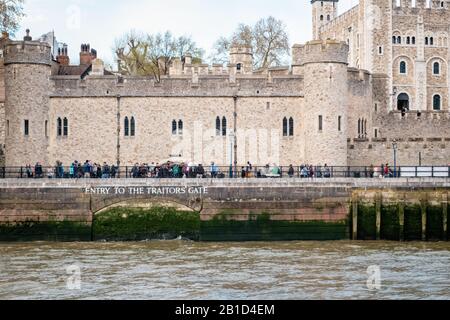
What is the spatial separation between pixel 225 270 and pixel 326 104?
20.5 m

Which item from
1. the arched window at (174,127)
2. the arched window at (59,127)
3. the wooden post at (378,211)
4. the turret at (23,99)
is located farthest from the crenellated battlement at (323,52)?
the turret at (23,99)

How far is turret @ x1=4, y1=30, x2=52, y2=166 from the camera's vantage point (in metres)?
52.2

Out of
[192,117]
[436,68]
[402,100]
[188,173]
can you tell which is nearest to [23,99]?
[192,117]

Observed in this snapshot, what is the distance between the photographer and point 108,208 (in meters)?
44.5

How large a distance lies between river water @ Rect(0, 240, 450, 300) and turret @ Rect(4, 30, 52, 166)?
10.6m

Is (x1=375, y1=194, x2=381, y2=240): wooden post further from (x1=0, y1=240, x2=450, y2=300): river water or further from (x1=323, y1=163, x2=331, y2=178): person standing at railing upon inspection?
(x1=323, y1=163, x2=331, y2=178): person standing at railing

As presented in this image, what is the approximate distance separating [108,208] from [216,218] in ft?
14.3

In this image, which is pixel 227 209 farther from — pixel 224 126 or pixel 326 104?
pixel 326 104

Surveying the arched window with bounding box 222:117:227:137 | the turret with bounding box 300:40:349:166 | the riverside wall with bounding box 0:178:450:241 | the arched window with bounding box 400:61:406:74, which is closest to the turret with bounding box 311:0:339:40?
the arched window with bounding box 400:61:406:74

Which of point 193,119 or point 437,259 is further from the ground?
point 193,119

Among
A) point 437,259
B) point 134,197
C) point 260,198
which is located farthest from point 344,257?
point 134,197
